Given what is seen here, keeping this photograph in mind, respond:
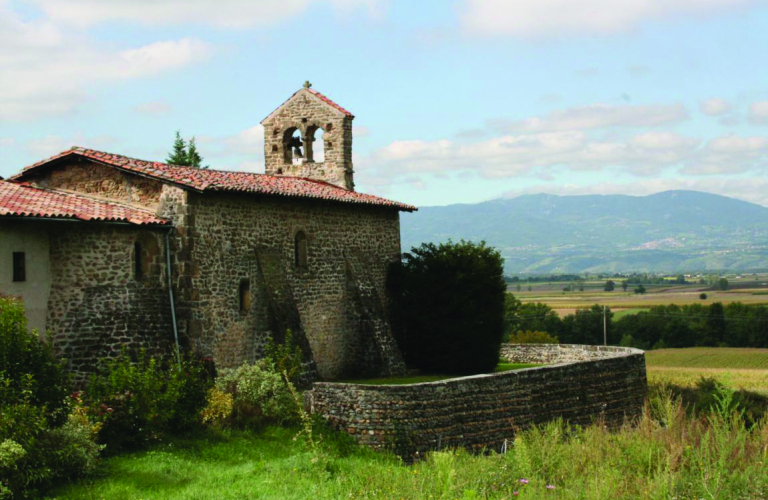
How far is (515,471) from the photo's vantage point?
526 inches

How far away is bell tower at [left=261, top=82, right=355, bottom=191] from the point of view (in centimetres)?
3350

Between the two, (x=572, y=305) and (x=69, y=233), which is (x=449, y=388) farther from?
(x=572, y=305)

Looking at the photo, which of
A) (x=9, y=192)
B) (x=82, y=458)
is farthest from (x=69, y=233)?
(x=82, y=458)

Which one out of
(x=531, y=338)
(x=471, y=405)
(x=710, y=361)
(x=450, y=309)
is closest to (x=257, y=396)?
(x=471, y=405)

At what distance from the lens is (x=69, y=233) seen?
71.1ft

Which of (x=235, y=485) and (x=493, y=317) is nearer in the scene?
(x=235, y=485)

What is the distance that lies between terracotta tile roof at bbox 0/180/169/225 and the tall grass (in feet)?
21.2

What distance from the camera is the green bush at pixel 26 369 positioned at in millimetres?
15406

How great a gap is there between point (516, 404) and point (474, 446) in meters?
1.92

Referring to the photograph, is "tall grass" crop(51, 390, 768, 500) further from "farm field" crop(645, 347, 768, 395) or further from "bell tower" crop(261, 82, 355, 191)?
"farm field" crop(645, 347, 768, 395)

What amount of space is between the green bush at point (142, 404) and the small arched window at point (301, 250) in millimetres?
8174

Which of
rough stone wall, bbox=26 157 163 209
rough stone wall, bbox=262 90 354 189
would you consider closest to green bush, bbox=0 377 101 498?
rough stone wall, bbox=26 157 163 209

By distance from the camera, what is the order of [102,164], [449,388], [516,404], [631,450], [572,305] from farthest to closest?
[572,305] < [102,164] < [516,404] < [449,388] < [631,450]

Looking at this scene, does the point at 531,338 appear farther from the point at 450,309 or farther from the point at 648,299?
the point at 648,299
